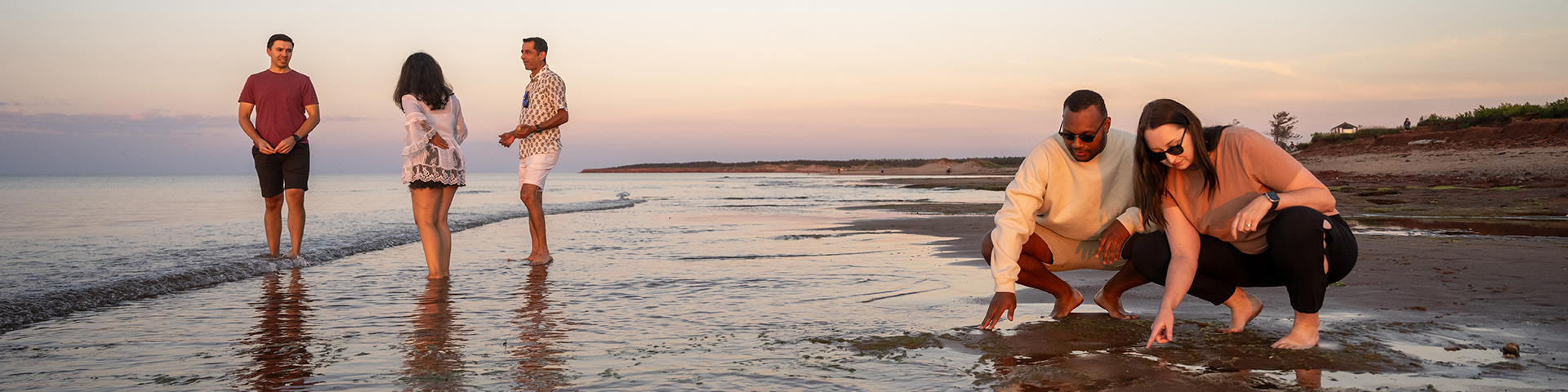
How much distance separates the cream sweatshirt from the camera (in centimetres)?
327

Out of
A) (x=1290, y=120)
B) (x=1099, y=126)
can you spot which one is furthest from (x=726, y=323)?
(x=1290, y=120)

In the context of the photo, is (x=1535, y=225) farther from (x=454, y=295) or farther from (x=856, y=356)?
(x=454, y=295)

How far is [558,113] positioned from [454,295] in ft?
6.49

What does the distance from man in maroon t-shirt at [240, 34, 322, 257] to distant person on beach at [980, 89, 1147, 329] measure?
514cm

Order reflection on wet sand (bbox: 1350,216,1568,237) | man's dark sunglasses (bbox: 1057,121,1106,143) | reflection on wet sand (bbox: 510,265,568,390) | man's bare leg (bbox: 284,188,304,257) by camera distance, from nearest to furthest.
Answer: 1. reflection on wet sand (bbox: 510,265,568,390)
2. man's dark sunglasses (bbox: 1057,121,1106,143)
3. man's bare leg (bbox: 284,188,304,257)
4. reflection on wet sand (bbox: 1350,216,1568,237)

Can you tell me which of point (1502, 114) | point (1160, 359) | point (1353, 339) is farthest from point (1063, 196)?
point (1502, 114)

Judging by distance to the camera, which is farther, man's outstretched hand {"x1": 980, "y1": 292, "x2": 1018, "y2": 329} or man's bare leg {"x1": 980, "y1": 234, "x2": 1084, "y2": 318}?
man's bare leg {"x1": 980, "y1": 234, "x2": 1084, "y2": 318}

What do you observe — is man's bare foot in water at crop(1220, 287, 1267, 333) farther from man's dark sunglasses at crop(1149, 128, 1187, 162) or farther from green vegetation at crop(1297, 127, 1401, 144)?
green vegetation at crop(1297, 127, 1401, 144)

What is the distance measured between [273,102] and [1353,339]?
21.6 ft

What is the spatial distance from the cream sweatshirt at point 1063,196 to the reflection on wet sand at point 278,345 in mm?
2348

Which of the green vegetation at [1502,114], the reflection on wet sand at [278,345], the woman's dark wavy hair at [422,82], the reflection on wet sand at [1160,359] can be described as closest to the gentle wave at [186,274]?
the reflection on wet sand at [278,345]

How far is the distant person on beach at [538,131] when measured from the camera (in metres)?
6.43

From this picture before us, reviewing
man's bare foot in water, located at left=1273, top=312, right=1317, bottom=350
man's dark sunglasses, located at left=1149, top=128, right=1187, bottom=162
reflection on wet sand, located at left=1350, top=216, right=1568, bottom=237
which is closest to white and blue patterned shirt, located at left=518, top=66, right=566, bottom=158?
man's dark sunglasses, located at left=1149, top=128, right=1187, bottom=162

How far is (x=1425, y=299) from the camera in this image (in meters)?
4.07
